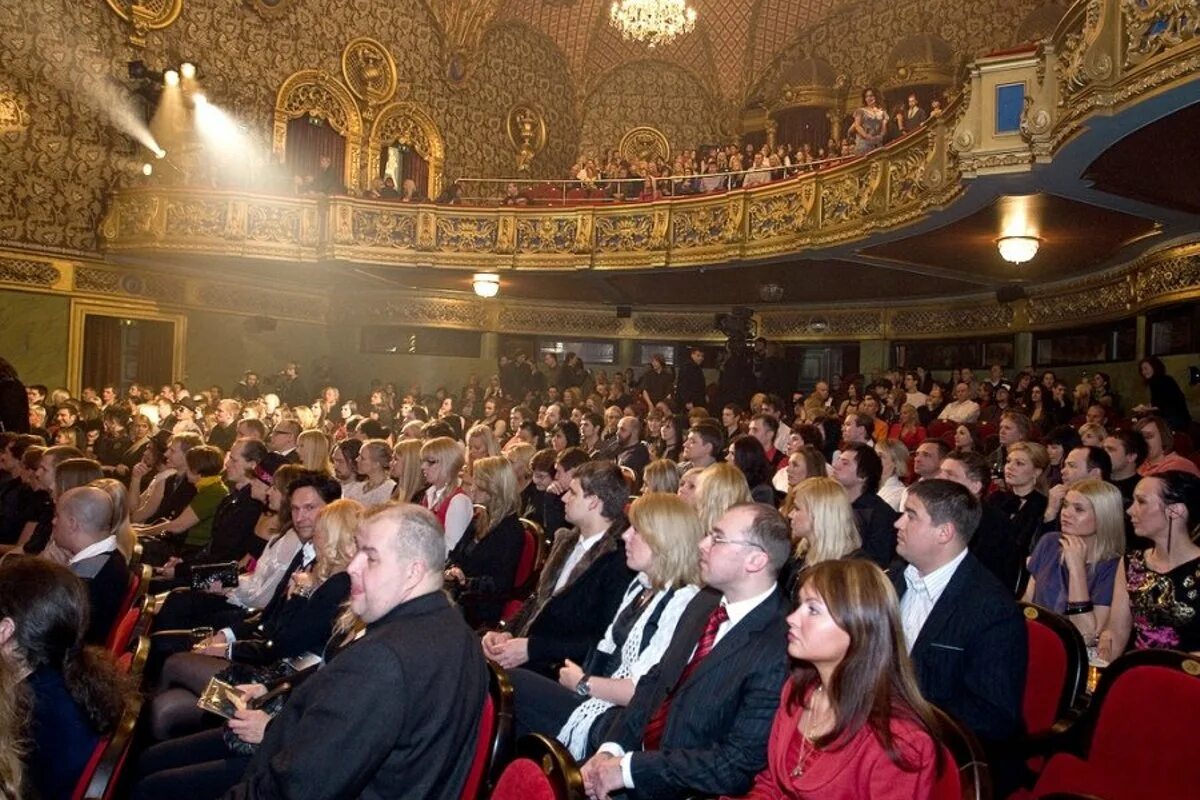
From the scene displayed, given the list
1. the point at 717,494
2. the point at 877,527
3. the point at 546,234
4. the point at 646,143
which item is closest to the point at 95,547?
the point at 717,494

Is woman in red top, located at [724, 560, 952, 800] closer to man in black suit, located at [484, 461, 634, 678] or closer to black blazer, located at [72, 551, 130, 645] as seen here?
man in black suit, located at [484, 461, 634, 678]

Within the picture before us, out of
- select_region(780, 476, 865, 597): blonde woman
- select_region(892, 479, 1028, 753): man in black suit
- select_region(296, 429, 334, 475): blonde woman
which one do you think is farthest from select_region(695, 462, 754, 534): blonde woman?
select_region(296, 429, 334, 475): blonde woman

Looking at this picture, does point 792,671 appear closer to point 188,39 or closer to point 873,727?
point 873,727

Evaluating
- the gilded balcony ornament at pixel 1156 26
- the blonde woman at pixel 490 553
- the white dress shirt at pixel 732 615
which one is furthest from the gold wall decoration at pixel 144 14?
the white dress shirt at pixel 732 615

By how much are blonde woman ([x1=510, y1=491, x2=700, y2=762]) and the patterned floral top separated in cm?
170

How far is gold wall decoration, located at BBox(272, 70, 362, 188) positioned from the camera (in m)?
17.8

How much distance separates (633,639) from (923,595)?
103cm

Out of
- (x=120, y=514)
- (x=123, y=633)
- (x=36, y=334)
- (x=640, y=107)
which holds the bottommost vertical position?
(x=123, y=633)

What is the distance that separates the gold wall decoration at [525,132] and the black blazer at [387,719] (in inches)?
739

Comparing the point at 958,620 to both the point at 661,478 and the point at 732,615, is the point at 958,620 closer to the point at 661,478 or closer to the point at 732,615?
the point at 732,615

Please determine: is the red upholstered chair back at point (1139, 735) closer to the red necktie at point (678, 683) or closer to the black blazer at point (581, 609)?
the red necktie at point (678, 683)

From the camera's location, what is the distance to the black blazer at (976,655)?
2.96 meters

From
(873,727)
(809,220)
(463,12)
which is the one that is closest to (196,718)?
(873,727)

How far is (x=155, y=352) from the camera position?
16891 mm
